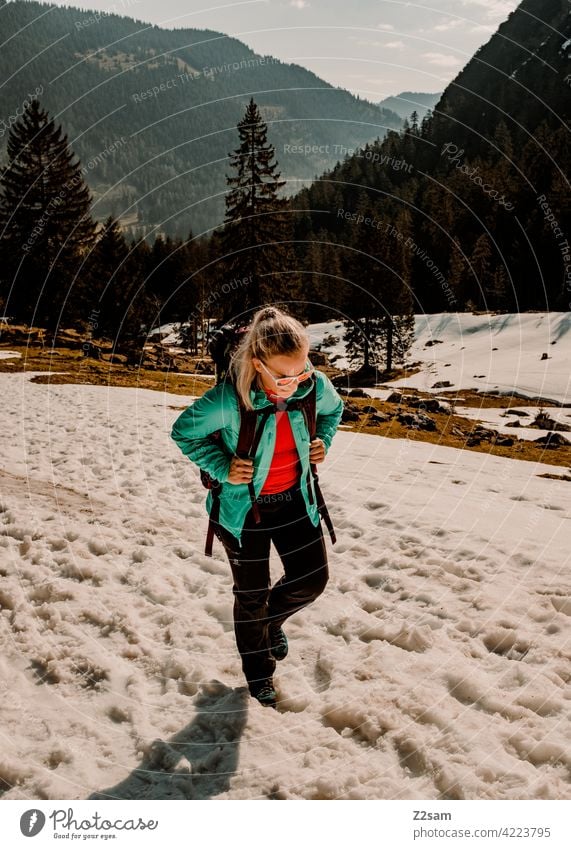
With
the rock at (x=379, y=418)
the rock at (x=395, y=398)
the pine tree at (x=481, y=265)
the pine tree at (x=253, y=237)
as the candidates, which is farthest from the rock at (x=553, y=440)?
the pine tree at (x=481, y=265)

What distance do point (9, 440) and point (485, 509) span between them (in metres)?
8.69

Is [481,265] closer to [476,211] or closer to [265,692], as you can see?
[476,211]

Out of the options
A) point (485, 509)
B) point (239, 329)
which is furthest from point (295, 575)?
point (485, 509)

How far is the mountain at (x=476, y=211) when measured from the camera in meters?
60.0

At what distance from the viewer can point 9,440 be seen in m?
10.9

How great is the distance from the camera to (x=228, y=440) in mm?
3646

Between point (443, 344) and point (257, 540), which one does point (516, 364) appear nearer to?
point (443, 344)

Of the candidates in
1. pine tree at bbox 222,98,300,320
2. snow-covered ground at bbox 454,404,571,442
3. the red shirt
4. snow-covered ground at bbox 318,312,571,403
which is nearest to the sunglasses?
the red shirt

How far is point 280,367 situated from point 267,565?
4.65 ft

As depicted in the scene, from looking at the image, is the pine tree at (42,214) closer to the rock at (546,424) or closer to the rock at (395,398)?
the rock at (395,398)

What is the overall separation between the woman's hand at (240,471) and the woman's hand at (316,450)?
567mm

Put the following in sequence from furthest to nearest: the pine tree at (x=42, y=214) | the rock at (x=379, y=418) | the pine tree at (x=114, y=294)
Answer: the pine tree at (x=114, y=294) → the pine tree at (x=42, y=214) → the rock at (x=379, y=418)

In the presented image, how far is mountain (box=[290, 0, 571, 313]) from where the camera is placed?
60000 mm

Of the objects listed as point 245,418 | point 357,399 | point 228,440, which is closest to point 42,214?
point 357,399
